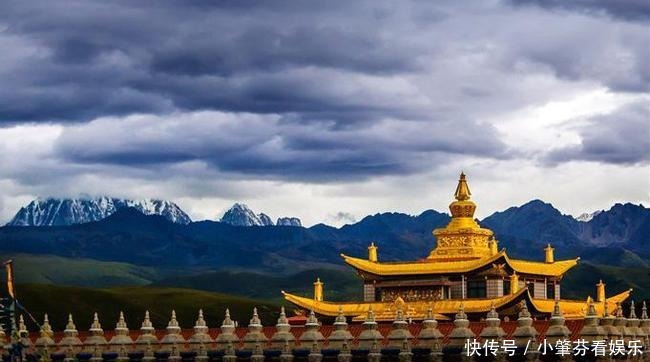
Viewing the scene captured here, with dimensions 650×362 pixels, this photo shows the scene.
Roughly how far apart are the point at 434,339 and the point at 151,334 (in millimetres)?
23364

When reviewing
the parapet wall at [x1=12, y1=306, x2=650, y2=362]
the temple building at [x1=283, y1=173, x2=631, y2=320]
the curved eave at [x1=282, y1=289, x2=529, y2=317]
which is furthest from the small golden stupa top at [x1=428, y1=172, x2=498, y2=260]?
the parapet wall at [x1=12, y1=306, x2=650, y2=362]

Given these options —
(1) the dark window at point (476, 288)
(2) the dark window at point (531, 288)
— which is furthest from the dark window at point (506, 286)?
(2) the dark window at point (531, 288)

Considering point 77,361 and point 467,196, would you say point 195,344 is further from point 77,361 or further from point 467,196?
point 467,196

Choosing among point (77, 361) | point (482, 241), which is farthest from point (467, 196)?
point (77, 361)

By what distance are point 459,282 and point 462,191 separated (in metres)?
8.06

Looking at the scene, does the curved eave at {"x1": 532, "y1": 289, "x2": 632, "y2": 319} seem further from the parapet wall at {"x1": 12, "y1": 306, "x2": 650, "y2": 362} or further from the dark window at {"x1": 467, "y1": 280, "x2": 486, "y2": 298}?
the parapet wall at {"x1": 12, "y1": 306, "x2": 650, "y2": 362}

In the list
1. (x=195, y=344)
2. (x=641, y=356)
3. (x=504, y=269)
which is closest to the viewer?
(x=641, y=356)

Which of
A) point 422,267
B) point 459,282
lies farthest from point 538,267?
point 422,267

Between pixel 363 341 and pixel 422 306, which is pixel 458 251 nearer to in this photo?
pixel 422 306

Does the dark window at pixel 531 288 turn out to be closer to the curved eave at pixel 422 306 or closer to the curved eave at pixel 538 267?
the curved eave at pixel 538 267

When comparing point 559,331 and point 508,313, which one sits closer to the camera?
point 559,331

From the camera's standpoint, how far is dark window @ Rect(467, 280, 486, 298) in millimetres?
108938

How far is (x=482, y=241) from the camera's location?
11225 centimetres

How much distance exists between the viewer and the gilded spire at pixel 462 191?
11262 centimetres
